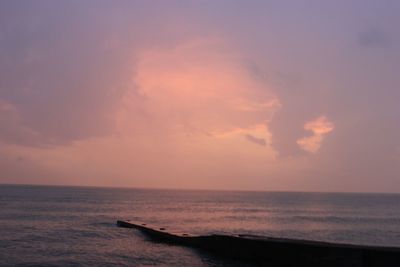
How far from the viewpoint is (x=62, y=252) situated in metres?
26.6

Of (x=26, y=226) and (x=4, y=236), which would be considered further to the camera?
(x=26, y=226)

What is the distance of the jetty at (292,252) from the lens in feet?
64.4

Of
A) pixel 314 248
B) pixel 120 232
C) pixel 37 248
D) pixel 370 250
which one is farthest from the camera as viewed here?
pixel 120 232

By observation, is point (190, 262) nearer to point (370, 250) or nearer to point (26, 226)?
point (370, 250)

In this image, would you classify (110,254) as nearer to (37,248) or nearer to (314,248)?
(37,248)

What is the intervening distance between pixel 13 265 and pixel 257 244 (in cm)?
1198

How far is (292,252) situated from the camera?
2197 centimetres

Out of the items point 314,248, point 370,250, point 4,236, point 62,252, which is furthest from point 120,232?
point 370,250

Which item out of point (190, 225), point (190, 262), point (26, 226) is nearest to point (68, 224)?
point (26, 226)

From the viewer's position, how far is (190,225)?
1917 inches

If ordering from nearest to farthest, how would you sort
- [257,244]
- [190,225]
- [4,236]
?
[257,244] < [4,236] < [190,225]

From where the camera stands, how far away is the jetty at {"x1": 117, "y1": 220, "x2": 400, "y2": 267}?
19625 mm

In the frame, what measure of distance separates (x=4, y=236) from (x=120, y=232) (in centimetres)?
869

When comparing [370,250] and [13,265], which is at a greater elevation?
[370,250]
